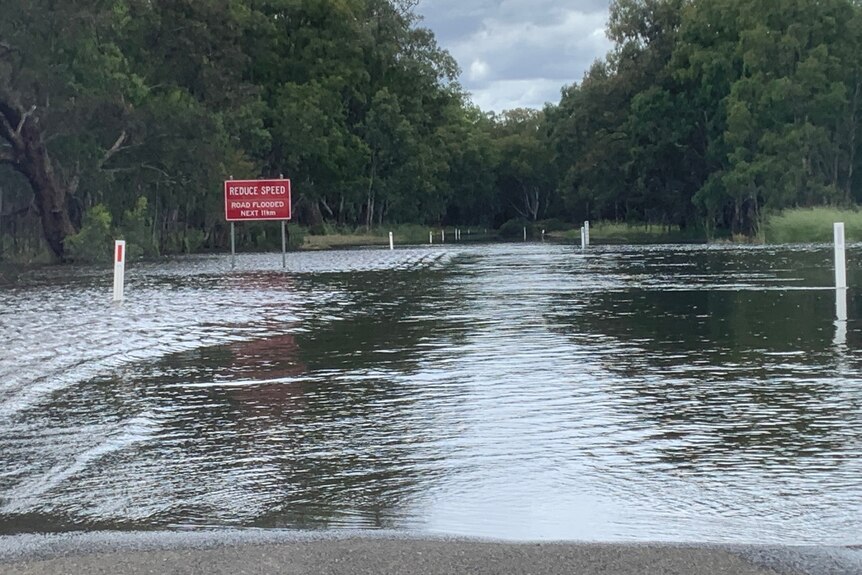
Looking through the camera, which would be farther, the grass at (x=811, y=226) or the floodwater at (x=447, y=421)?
the grass at (x=811, y=226)

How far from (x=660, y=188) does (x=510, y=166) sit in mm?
35540

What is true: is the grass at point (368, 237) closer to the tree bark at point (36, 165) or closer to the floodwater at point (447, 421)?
the tree bark at point (36, 165)

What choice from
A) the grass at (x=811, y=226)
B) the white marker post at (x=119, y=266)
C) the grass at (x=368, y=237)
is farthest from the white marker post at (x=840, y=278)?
the grass at (x=368, y=237)

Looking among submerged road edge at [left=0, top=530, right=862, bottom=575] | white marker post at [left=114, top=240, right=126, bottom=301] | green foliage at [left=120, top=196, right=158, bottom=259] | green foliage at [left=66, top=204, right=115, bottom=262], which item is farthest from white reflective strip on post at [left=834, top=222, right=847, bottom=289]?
green foliage at [left=120, top=196, right=158, bottom=259]

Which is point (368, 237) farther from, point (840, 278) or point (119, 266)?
point (840, 278)

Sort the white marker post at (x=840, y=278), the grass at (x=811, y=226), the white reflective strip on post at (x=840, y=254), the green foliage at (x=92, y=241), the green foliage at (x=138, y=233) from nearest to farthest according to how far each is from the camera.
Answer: the white marker post at (x=840, y=278)
the white reflective strip on post at (x=840, y=254)
the green foliage at (x=92, y=241)
the green foliage at (x=138, y=233)
the grass at (x=811, y=226)

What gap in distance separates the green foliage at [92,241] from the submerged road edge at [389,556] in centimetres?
4402

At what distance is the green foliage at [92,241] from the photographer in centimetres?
4825

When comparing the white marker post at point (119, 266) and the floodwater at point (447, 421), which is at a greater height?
the white marker post at point (119, 266)

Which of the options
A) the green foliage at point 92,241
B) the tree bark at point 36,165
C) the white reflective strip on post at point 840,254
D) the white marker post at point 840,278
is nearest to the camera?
the white marker post at point 840,278

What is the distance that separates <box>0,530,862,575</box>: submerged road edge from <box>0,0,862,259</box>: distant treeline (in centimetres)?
4150

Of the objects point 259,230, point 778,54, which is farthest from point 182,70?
point 778,54

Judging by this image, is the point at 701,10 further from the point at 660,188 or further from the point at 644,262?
the point at 644,262

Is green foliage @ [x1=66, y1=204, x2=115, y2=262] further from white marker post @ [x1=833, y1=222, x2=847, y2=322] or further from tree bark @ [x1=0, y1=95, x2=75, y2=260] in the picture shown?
white marker post @ [x1=833, y1=222, x2=847, y2=322]
